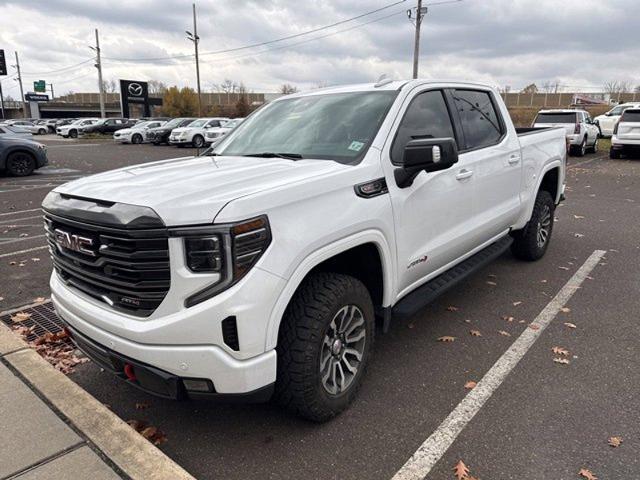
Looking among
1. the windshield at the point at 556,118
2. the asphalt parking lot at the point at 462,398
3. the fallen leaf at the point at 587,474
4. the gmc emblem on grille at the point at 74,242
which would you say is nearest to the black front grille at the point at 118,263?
the gmc emblem on grille at the point at 74,242

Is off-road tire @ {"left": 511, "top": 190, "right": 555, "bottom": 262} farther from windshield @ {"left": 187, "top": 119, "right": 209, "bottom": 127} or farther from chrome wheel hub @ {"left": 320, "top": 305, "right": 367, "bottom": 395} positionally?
windshield @ {"left": 187, "top": 119, "right": 209, "bottom": 127}

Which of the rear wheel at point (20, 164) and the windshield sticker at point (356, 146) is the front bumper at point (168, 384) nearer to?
the windshield sticker at point (356, 146)

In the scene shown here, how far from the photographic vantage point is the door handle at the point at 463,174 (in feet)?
12.2

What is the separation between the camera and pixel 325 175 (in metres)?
2.68

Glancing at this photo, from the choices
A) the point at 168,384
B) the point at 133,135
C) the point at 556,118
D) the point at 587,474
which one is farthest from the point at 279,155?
the point at 133,135

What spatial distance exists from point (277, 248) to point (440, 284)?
5.97 feet

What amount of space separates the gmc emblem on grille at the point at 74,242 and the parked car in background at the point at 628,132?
19155 mm

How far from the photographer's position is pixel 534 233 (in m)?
5.62

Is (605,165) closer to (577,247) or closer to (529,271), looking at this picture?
(577,247)

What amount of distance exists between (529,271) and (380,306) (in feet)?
10.2

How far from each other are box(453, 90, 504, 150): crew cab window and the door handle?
296 mm

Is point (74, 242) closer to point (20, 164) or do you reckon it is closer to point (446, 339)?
point (446, 339)

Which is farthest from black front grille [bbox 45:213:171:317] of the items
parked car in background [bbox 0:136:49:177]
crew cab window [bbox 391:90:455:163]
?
parked car in background [bbox 0:136:49:177]

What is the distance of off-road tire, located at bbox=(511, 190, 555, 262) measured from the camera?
5.55 meters
